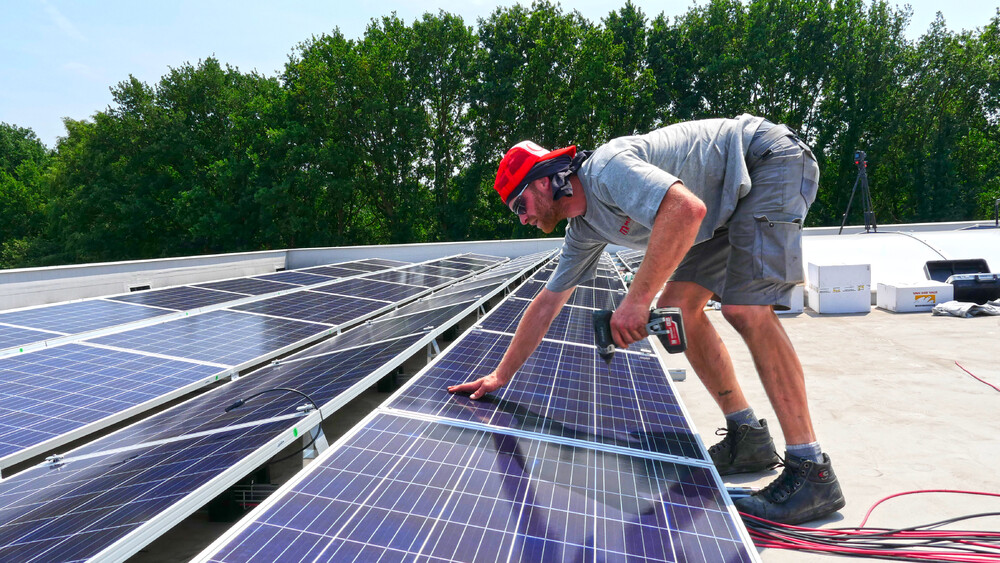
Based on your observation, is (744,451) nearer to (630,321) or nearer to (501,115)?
(630,321)

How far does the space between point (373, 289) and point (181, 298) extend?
3.10 meters

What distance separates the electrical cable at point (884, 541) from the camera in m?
2.76

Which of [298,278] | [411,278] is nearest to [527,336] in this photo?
[411,278]

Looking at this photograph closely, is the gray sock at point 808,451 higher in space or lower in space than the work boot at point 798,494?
higher

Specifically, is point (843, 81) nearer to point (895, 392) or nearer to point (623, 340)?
point (895, 392)

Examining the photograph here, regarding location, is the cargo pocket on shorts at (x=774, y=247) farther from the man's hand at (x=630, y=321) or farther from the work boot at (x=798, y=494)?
the work boot at (x=798, y=494)

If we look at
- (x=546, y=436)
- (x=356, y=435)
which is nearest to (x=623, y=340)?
(x=546, y=436)

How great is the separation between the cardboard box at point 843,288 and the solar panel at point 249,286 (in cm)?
1064

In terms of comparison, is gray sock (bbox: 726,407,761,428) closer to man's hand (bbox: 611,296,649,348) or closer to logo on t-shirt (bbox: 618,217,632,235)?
man's hand (bbox: 611,296,649,348)

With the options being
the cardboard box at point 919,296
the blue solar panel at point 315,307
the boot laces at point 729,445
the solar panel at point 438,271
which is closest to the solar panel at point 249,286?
the blue solar panel at point 315,307

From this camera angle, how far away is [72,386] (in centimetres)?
416

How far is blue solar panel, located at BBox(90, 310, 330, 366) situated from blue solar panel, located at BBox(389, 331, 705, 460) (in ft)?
8.80

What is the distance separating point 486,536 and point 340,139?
3416cm

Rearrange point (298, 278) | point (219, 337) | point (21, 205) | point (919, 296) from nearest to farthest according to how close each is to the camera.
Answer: point (219, 337)
point (919, 296)
point (298, 278)
point (21, 205)
